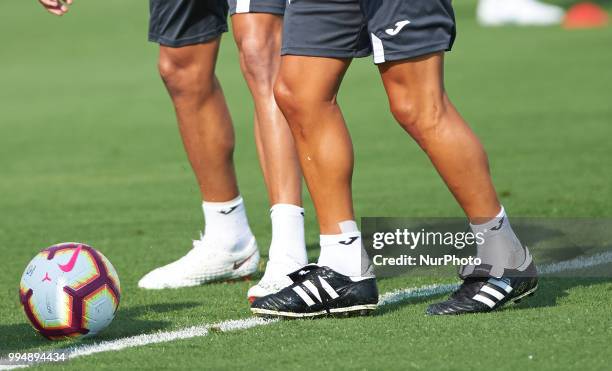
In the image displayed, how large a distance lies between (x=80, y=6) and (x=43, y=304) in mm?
30820

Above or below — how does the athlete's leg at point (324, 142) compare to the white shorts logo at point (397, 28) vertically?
below

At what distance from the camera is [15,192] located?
35.4ft

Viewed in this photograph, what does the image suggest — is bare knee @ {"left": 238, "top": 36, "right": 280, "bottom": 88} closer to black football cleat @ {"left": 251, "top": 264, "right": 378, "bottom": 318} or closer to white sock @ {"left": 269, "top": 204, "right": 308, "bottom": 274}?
white sock @ {"left": 269, "top": 204, "right": 308, "bottom": 274}

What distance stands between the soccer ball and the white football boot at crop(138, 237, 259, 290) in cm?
109

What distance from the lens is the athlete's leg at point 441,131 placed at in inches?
198

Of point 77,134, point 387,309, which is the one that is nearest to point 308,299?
point 387,309

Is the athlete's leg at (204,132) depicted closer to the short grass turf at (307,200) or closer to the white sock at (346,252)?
the short grass turf at (307,200)

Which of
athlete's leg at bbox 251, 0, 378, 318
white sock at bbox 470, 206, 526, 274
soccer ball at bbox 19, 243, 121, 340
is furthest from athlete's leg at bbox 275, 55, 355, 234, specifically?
soccer ball at bbox 19, 243, 121, 340

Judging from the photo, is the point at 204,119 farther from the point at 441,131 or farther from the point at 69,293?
the point at 441,131

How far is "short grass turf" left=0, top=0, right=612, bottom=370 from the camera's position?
4.52 m

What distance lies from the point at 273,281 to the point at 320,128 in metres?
0.83

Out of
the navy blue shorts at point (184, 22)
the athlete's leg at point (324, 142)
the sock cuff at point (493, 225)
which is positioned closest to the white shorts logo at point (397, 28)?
the athlete's leg at point (324, 142)

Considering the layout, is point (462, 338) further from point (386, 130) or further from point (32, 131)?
point (32, 131)

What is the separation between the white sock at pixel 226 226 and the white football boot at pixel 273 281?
2.81 ft
